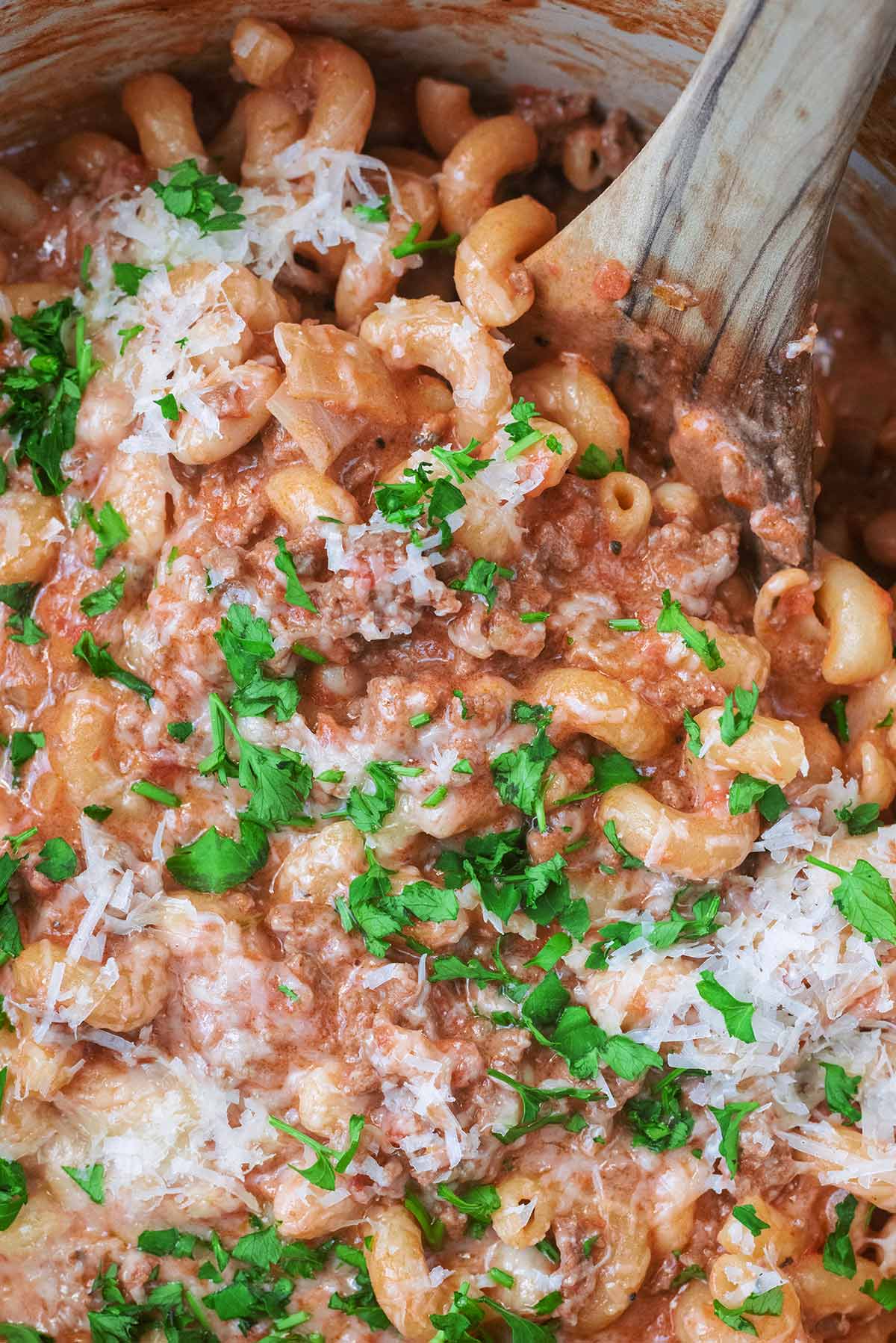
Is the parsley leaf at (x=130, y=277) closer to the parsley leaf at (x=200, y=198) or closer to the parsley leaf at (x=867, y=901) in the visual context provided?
the parsley leaf at (x=200, y=198)

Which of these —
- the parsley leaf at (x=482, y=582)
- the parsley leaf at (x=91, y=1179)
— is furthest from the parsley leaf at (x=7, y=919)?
the parsley leaf at (x=482, y=582)

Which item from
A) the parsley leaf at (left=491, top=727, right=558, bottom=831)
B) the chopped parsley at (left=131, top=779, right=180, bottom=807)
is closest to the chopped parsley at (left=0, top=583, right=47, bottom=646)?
the chopped parsley at (left=131, top=779, right=180, bottom=807)

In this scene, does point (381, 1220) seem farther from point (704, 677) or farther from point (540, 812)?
point (704, 677)

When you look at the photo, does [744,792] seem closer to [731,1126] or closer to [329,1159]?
[731,1126]

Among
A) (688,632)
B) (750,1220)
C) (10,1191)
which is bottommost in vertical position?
(10,1191)

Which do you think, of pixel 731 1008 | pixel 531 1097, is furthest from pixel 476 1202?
pixel 731 1008

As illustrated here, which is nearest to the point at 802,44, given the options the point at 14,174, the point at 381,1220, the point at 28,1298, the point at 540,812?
the point at 540,812

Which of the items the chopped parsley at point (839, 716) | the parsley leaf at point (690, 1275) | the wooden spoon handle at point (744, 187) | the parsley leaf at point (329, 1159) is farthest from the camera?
the chopped parsley at point (839, 716)
